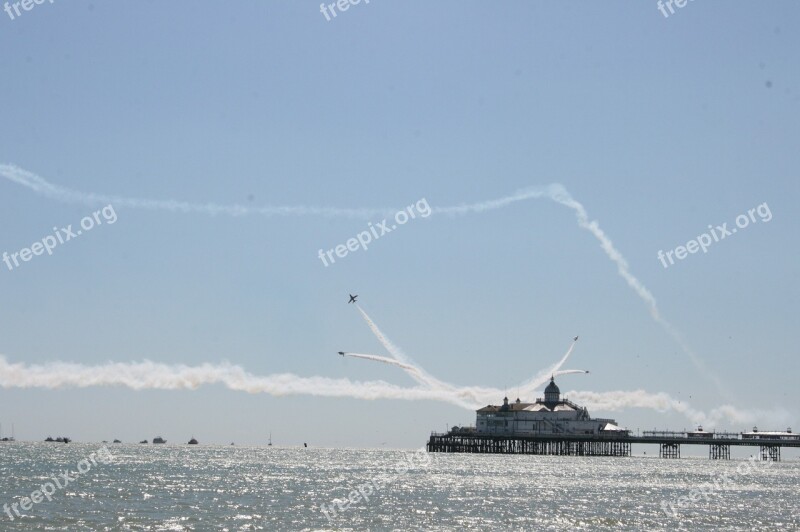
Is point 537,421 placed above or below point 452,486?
above

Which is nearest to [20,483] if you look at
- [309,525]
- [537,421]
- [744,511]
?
[309,525]

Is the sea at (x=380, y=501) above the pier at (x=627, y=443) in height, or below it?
below

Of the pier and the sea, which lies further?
the pier

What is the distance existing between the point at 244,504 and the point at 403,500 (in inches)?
415

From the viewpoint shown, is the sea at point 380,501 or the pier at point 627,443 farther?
the pier at point 627,443

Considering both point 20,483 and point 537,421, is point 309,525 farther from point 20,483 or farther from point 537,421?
point 537,421

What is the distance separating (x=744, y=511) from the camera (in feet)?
234

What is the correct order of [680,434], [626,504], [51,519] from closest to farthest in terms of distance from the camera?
[51,519] < [626,504] < [680,434]

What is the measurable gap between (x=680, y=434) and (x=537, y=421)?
82.1 ft

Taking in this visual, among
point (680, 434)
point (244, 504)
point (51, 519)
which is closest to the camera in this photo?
point (51, 519)

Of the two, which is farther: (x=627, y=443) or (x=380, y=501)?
(x=627, y=443)

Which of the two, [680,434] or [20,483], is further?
[680,434]

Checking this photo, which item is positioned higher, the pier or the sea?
the pier

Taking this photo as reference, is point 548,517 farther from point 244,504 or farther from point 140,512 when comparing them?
point 140,512
